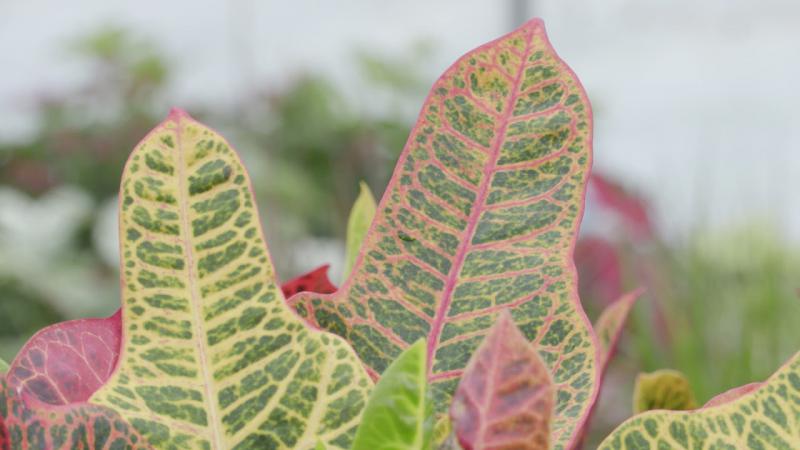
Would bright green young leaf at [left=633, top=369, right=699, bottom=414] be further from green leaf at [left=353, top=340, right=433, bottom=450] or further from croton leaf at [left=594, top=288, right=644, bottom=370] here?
green leaf at [left=353, top=340, right=433, bottom=450]

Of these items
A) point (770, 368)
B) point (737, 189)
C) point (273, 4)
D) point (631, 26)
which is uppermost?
point (273, 4)

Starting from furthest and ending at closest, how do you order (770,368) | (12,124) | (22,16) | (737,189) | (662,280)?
(22,16) → (12,124) → (737,189) → (662,280) → (770,368)

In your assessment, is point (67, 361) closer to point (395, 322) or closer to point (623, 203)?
point (395, 322)

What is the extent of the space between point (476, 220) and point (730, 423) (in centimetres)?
7

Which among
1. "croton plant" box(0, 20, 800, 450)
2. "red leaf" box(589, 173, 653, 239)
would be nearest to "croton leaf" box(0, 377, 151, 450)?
"croton plant" box(0, 20, 800, 450)

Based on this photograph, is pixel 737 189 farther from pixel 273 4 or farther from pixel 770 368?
pixel 273 4

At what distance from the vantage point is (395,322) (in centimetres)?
21

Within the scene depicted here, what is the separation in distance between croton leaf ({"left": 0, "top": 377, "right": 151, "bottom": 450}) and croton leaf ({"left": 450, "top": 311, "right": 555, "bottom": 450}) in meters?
0.06

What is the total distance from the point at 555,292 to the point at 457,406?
0.16 ft

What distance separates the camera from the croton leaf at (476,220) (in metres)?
0.20

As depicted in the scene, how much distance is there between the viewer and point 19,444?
0.57 feet

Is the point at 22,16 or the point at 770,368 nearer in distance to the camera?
the point at 770,368

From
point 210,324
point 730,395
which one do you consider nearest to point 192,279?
point 210,324

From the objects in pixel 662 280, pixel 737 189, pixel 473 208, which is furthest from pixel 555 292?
pixel 737 189
